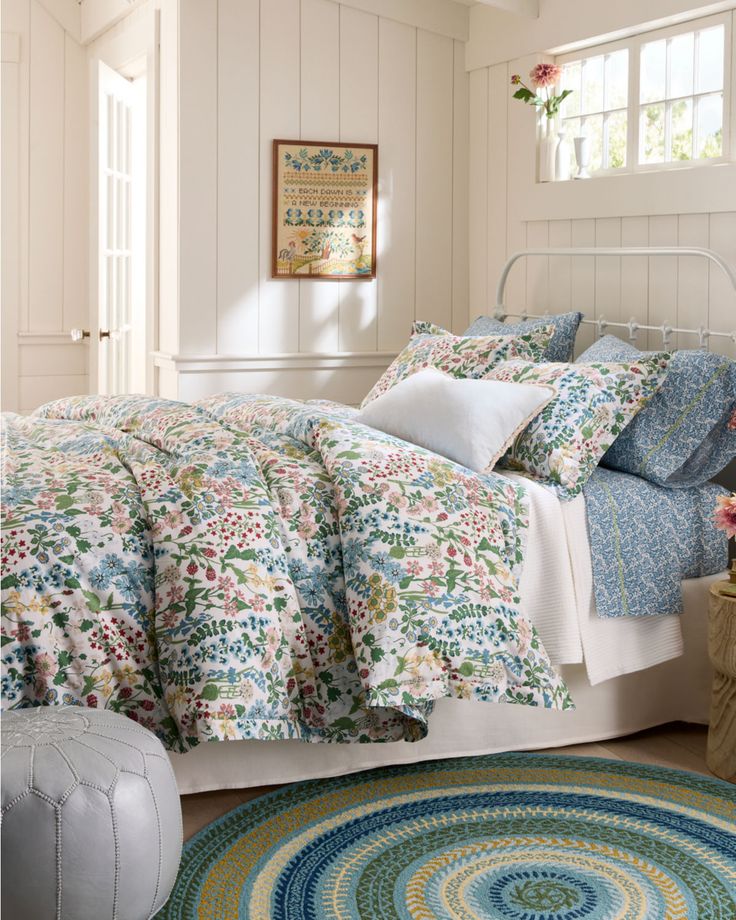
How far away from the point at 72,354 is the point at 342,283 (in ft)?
5.89

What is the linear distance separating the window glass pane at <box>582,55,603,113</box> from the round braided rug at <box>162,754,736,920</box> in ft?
8.22

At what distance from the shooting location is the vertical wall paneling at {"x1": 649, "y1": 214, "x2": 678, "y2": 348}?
3.70 m

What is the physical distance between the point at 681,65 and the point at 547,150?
2.25 ft

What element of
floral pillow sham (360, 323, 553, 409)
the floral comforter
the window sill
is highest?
the window sill

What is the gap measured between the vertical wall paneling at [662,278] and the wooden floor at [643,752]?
1345mm

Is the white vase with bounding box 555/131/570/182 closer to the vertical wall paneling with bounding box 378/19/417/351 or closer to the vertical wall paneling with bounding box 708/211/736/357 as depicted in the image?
the vertical wall paneling with bounding box 378/19/417/351

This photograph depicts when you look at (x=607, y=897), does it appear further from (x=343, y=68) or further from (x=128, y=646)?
(x=343, y=68)

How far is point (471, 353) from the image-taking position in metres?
3.50

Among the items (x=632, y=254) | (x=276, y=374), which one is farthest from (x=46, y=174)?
(x=632, y=254)

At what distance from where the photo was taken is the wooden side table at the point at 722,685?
2664 millimetres

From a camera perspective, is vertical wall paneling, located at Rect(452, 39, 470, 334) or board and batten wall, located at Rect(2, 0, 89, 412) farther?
board and batten wall, located at Rect(2, 0, 89, 412)

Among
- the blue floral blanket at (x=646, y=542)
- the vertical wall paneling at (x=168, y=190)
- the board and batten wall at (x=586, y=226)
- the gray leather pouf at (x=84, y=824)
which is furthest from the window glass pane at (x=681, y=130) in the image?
the gray leather pouf at (x=84, y=824)

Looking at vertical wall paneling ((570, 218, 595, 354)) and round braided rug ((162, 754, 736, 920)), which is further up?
Answer: vertical wall paneling ((570, 218, 595, 354))

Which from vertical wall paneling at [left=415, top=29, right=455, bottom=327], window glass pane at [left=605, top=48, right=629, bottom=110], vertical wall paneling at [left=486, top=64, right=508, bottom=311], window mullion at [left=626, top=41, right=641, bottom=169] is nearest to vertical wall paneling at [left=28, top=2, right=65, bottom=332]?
vertical wall paneling at [left=415, top=29, right=455, bottom=327]
